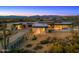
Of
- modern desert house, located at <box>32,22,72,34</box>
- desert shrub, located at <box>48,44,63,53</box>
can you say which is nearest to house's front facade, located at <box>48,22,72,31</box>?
modern desert house, located at <box>32,22,72,34</box>

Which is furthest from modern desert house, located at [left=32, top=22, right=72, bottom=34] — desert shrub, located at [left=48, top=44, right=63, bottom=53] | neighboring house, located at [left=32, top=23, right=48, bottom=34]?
desert shrub, located at [left=48, top=44, right=63, bottom=53]

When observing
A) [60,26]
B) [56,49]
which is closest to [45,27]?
[60,26]

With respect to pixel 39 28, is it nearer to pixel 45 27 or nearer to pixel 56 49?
pixel 45 27

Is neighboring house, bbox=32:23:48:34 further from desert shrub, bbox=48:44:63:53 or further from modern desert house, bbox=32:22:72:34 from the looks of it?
desert shrub, bbox=48:44:63:53

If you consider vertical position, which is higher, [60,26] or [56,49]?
[60,26]

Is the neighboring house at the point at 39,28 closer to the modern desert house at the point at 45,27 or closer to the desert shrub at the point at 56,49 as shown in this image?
the modern desert house at the point at 45,27

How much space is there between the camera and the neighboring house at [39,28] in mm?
3662

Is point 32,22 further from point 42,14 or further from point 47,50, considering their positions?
point 47,50

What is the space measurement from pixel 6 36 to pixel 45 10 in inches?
24.5

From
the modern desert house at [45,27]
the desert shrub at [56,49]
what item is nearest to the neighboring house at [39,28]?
the modern desert house at [45,27]

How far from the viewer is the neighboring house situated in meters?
3.66

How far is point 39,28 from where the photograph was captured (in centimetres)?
366

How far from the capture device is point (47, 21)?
3.67 metres

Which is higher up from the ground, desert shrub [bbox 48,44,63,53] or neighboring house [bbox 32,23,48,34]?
neighboring house [bbox 32,23,48,34]
